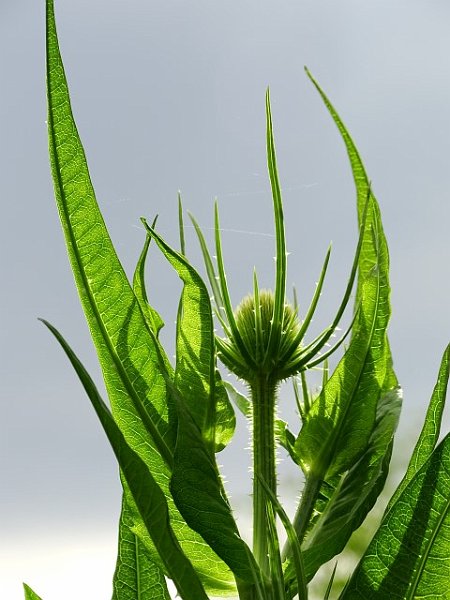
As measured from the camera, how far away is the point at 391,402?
0.83 meters

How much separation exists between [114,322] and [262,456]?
0.21 metres

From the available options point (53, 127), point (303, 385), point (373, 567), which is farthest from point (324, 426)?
point (53, 127)

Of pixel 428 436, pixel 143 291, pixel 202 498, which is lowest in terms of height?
pixel 202 498

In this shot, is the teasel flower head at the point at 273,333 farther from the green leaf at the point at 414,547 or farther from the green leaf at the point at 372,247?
the green leaf at the point at 414,547

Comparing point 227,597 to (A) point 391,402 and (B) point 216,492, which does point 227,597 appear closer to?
(B) point 216,492

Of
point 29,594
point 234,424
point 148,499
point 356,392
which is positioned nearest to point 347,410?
point 356,392

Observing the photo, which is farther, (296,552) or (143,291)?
(143,291)

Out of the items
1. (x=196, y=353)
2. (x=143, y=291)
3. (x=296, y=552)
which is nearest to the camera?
(x=296, y=552)

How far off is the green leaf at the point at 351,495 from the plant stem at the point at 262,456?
0.16 feet

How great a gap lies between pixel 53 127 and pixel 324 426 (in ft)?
1.48

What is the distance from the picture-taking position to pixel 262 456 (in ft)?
2.56

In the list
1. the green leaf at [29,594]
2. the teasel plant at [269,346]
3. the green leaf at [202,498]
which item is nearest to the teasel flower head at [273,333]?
the teasel plant at [269,346]

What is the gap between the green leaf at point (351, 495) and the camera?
73cm

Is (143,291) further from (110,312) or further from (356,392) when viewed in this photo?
(356,392)
